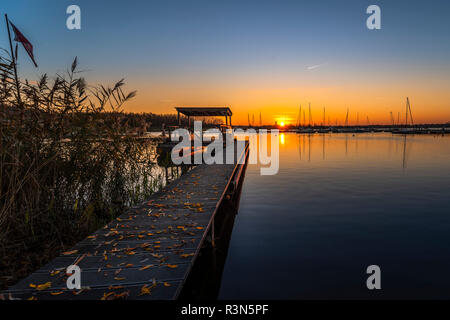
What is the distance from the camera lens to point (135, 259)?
3463mm

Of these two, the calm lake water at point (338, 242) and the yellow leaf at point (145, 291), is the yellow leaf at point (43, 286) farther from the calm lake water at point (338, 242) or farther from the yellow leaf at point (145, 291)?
the calm lake water at point (338, 242)

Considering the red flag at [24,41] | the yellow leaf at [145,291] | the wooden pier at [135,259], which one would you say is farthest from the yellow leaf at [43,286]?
the red flag at [24,41]

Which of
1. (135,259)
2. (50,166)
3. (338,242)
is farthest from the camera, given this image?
(338,242)

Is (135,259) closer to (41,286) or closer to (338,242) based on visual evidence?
(41,286)

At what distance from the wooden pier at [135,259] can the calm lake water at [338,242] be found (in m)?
1.27

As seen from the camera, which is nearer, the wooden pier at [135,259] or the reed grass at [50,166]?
the wooden pier at [135,259]

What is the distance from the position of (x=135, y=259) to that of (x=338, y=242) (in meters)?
4.85

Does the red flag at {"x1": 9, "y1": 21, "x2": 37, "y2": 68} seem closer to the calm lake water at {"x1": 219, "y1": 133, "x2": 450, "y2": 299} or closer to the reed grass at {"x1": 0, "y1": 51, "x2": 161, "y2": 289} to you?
the reed grass at {"x1": 0, "y1": 51, "x2": 161, "y2": 289}

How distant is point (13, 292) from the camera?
2.69 meters

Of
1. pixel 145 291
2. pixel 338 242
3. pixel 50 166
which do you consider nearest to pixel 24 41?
pixel 50 166

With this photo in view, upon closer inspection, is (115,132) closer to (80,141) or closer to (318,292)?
(80,141)

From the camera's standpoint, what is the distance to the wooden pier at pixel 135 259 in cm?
274

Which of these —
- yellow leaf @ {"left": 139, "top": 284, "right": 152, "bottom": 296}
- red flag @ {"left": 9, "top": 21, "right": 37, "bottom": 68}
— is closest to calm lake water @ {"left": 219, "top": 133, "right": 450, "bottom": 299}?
yellow leaf @ {"left": 139, "top": 284, "right": 152, "bottom": 296}
